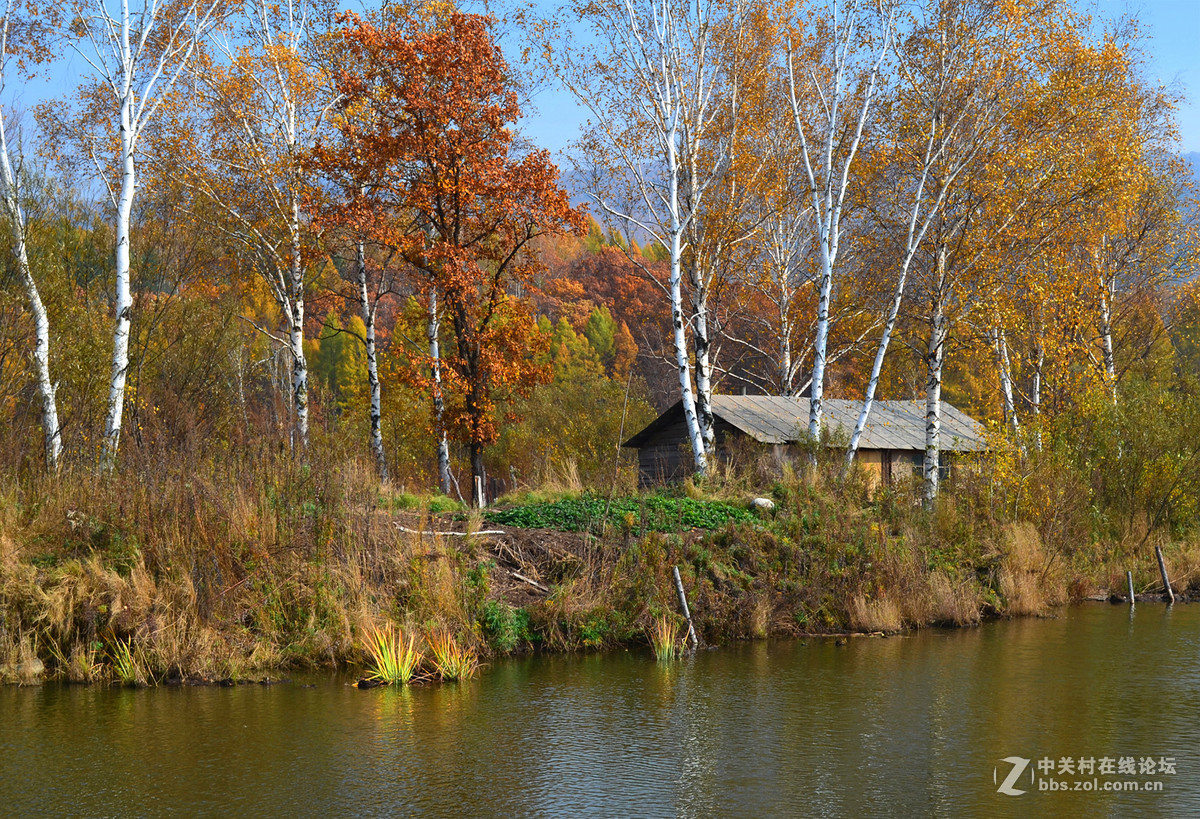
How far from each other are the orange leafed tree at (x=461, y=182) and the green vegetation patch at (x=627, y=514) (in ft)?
20.0

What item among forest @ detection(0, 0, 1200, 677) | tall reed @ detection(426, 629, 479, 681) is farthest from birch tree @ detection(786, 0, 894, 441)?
tall reed @ detection(426, 629, 479, 681)

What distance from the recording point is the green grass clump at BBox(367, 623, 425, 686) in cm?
1328

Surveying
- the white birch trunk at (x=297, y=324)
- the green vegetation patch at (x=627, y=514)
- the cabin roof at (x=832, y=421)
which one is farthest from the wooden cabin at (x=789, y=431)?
the white birch trunk at (x=297, y=324)

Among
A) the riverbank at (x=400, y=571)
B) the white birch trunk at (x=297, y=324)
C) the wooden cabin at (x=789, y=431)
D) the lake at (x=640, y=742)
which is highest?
the white birch trunk at (x=297, y=324)

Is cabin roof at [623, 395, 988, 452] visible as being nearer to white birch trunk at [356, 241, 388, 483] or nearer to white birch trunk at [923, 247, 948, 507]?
white birch trunk at [923, 247, 948, 507]

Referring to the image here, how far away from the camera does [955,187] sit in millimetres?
23875

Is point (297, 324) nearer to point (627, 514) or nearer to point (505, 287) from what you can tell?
point (505, 287)

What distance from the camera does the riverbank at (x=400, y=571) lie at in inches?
530

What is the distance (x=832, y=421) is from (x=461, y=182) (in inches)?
591

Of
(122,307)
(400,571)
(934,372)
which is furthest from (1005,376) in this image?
(122,307)

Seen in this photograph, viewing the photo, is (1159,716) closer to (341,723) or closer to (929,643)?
(929,643)

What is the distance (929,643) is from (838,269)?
74.0 feet

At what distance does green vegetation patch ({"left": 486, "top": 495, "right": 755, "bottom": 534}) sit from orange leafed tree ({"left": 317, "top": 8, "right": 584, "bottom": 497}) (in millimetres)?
6081

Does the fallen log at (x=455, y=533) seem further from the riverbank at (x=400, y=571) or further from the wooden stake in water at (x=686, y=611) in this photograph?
the wooden stake in water at (x=686, y=611)
